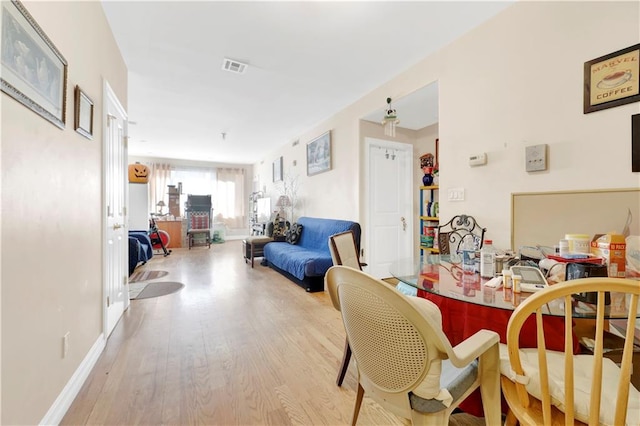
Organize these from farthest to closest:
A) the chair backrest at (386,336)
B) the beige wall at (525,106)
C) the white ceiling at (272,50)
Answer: the white ceiling at (272,50), the beige wall at (525,106), the chair backrest at (386,336)

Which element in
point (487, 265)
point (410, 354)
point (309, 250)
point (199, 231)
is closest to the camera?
point (410, 354)

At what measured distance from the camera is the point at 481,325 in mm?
1302

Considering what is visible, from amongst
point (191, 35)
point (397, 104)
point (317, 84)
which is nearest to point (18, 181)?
point (191, 35)

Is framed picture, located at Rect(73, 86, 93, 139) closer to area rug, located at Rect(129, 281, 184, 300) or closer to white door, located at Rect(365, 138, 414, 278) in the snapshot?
area rug, located at Rect(129, 281, 184, 300)

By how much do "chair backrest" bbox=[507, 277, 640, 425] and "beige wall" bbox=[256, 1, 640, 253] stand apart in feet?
4.20

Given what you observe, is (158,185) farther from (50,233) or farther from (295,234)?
(50,233)

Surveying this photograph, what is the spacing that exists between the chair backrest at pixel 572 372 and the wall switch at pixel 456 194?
169 centimetres

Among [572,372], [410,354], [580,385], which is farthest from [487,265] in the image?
[410,354]

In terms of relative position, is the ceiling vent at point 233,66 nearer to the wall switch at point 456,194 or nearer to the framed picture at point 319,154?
the framed picture at point 319,154

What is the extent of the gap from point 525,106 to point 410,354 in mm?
2056

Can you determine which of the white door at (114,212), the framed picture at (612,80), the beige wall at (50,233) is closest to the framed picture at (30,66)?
the beige wall at (50,233)

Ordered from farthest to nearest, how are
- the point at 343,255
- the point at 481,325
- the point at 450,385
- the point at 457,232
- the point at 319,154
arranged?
the point at 319,154
the point at 457,232
the point at 343,255
the point at 481,325
the point at 450,385

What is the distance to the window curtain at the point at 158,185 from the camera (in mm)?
8023

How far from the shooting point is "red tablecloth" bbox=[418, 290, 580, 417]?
1211 mm
